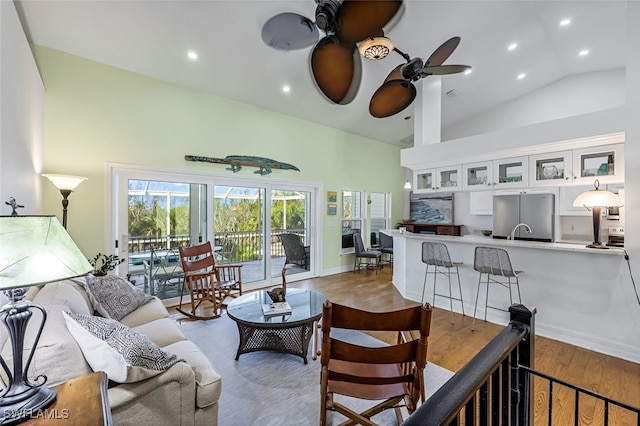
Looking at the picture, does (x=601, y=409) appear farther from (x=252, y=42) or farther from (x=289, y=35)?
(x=252, y=42)

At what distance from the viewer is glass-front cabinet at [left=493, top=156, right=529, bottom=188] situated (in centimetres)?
368

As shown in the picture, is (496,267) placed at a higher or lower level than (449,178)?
lower

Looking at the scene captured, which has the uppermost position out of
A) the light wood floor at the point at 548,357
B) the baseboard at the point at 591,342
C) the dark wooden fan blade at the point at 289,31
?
the dark wooden fan blade at the point at 289,31

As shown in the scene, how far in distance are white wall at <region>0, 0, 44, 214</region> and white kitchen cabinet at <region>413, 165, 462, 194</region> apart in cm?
473

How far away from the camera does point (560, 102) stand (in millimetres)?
5465

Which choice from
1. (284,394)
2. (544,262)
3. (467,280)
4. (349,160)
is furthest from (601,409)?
(349,160)

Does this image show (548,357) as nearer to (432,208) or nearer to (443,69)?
(443,69)

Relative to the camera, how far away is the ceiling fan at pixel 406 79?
238 cm

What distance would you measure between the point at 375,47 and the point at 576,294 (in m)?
3.27

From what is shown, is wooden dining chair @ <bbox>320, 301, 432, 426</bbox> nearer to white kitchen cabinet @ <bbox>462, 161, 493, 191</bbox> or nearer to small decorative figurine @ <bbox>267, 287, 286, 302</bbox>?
small decorative figurine @ <bbox>267, 287, 286, 302</bbox>

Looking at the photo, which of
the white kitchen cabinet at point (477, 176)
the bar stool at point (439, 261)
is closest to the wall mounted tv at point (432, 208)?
the white kitchen cabinet at point (477, 176)

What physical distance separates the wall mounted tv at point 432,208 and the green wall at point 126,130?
3649mm

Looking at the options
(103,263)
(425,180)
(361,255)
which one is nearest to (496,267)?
(425,180)

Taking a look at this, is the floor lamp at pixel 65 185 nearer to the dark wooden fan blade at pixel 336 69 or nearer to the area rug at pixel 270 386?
the area rug at pixel 270 386
